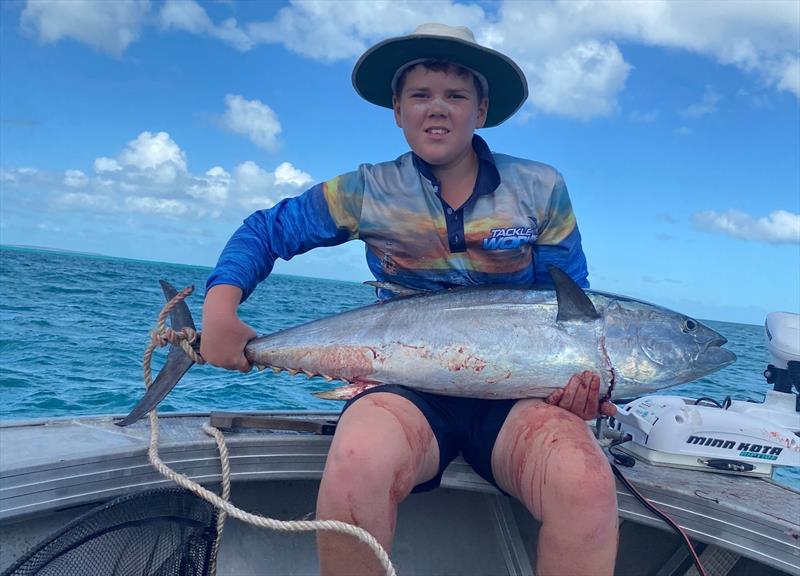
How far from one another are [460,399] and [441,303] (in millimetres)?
376

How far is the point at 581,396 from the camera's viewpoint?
81.2 inches

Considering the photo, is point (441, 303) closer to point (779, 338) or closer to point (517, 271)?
point (517, 271)

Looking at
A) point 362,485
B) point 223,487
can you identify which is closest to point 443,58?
point 362,485

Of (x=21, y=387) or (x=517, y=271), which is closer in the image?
(x=517, y=271)

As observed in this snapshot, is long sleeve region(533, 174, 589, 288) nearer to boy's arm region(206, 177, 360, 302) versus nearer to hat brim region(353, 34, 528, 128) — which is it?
hat brim region(353, 34, 528, 128)

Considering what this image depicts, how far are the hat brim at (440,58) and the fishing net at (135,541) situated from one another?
5.86 feet

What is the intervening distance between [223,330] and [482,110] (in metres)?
1.42

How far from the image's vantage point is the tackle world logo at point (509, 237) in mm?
2445

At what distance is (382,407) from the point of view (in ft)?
6.49

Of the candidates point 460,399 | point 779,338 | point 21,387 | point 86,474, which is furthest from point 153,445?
point 21,387

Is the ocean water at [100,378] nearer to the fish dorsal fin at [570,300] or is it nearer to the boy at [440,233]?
the boy at [440,233]

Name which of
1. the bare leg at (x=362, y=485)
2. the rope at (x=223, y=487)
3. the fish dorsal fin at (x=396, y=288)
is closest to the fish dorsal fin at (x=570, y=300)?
the fish dorsal fin at (x=396, y=288)

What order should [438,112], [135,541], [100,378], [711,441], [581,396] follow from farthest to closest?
[100,378] → [711,441] → [438,112] → [581,396] → [135,541]

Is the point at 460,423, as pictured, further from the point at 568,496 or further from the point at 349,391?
the point at 568,496
